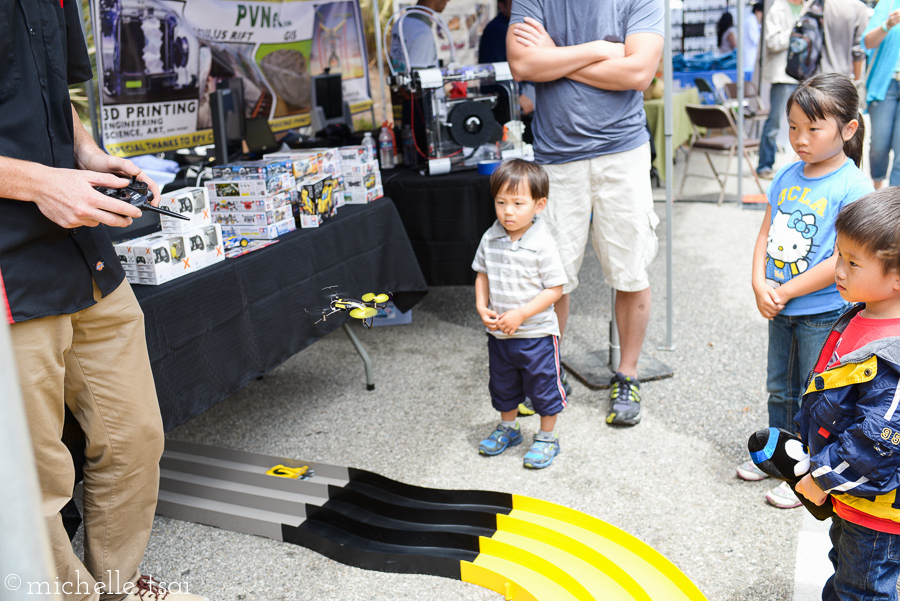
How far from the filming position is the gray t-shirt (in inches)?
106

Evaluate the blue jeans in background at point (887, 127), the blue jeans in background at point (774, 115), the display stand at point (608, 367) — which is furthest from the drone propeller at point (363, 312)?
the blue jeans in background at point (774, 115)

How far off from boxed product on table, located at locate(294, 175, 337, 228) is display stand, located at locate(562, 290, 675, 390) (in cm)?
130

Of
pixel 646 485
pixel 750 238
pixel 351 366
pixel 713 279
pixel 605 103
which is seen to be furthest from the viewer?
pixel 750 238

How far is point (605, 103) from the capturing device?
275 centimetres

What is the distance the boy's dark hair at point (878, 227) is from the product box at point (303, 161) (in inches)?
80.8

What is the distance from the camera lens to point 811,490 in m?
1.56

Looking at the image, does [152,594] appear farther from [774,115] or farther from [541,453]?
[774,115]

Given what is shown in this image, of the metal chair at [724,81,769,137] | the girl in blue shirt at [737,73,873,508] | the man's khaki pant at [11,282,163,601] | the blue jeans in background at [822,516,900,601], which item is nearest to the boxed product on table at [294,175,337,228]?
the man's khaki pant at [11,282,163,601]

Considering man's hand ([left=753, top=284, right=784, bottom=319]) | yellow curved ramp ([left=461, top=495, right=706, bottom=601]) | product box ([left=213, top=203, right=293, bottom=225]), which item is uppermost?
product box ([left=213, top=203, right=293, bottom=225])

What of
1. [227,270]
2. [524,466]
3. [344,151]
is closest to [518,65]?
[344,151]

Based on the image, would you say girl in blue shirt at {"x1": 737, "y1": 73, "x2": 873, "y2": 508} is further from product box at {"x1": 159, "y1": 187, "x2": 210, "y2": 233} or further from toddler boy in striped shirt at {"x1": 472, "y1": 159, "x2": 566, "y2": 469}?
product box at {"x1": 159, "y1": 187, "x2": 210, "y2": 233}

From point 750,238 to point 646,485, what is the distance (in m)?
3.60

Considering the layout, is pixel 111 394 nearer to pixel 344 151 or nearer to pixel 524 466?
pixel 524 466

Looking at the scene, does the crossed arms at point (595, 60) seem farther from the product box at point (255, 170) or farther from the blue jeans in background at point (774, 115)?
the blue jeans in background at point (774, 115)
